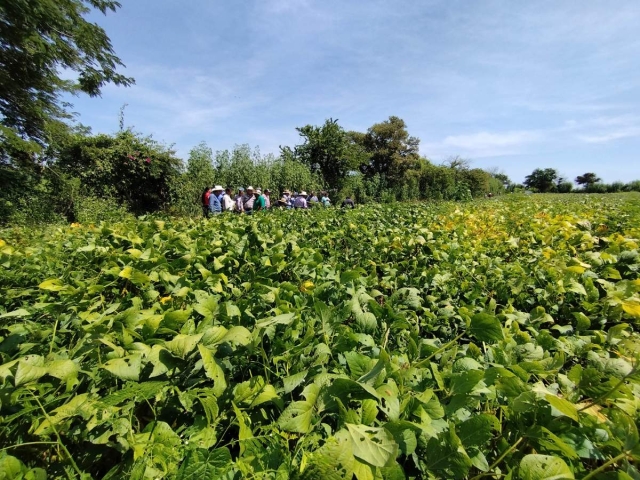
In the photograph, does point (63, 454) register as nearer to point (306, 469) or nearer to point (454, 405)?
point (306, 469)

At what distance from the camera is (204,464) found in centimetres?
62

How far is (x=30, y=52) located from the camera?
35.1 feet

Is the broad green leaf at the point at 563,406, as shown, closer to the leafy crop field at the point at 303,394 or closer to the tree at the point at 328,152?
the leafy crop field at the point at 303,394

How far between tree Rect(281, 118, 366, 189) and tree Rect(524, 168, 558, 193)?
62438 millimetres

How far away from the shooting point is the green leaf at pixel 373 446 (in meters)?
0.60

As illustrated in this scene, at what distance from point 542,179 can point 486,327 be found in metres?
93.3

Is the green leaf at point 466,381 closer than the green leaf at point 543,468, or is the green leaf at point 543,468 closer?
the green leaf at point 543,468

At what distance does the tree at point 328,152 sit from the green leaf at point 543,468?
3034 centimetres

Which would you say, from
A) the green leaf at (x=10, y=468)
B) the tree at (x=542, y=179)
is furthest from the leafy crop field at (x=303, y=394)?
the tree at (x=542, y=179)

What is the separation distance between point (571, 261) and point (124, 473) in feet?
7.66

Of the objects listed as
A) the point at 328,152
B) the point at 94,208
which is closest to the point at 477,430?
the point at 94,208

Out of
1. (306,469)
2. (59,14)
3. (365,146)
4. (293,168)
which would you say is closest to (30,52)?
(59,14)

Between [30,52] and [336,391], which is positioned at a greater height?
[30,52]

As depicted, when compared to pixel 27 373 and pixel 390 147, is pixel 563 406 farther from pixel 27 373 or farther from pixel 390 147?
pixel 390 147
